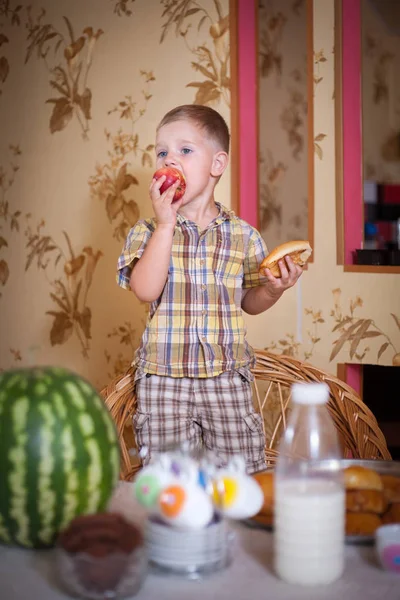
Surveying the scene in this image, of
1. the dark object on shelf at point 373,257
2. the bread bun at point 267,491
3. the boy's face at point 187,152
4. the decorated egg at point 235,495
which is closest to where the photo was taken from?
the decorated egg at point 235,495

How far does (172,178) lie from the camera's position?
1606 millimetres

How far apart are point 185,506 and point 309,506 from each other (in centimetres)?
13

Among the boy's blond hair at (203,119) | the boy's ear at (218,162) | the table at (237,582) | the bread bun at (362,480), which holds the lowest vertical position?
the table at (237,582)

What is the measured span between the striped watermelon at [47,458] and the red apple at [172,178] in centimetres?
76

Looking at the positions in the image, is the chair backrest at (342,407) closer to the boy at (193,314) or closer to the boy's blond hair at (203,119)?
the boy at (193,314)

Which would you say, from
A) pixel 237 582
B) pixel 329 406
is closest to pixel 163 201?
pixel 329 406

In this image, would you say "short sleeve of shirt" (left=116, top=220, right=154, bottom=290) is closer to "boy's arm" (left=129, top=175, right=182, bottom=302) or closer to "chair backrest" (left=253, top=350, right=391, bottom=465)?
"boy's arm" (left=129, top=175, right=182, bottom=302)

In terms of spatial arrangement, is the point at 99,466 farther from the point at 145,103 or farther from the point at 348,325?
the point at 145,103

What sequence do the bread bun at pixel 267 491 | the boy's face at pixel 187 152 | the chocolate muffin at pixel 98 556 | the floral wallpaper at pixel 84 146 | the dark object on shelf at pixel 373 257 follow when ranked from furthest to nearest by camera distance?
1. the floral wallpaper at pixel 84 146
2. the dark object on shelf at pixel 373 257
3. the boy's face at pixel 187 152
4. the bread bun at pixel 267 491
5. the chocolate muffin at pixel 98 556

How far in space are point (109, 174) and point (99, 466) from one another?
5.13ft

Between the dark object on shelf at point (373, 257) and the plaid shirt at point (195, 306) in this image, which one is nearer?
the plaid shirt at point (195, 306)

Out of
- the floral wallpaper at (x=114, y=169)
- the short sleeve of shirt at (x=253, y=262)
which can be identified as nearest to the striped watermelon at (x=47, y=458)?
the short sleeve of shirt at (x=253, y=262)

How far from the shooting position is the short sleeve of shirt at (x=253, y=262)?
5.92 ft

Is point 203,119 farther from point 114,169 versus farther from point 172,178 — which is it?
point 114,169
